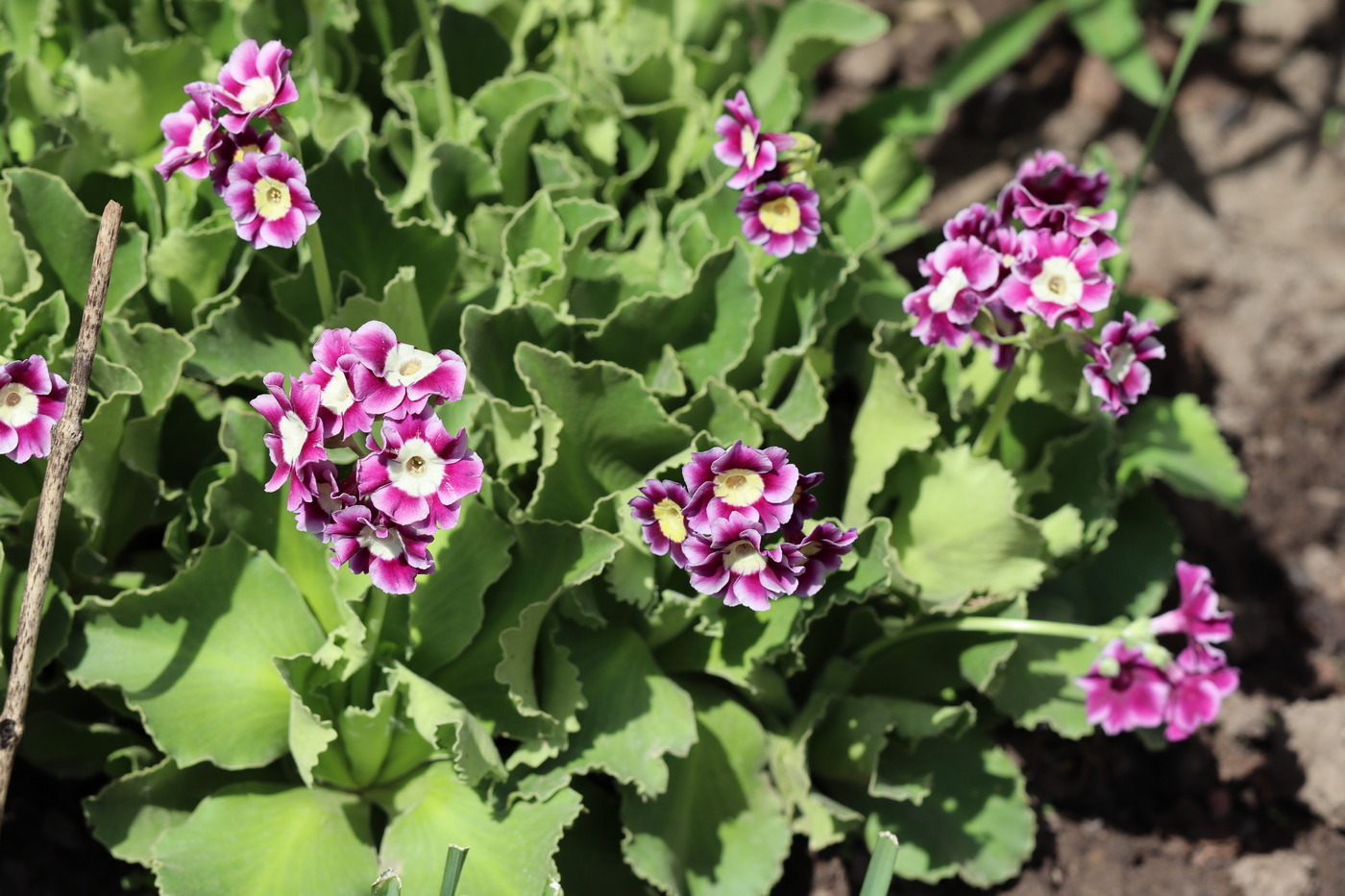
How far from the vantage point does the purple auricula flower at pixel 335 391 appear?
1716 millimetres

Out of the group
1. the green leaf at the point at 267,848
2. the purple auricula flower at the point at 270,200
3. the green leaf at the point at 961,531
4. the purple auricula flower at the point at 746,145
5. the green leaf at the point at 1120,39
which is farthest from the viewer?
the green leaf at the point at 1120,39

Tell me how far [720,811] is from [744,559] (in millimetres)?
890

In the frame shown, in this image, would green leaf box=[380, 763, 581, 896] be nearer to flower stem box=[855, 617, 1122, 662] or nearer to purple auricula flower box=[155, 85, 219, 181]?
flower stem box=[855, 617, 1122, 662]

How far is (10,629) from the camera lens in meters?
2.16

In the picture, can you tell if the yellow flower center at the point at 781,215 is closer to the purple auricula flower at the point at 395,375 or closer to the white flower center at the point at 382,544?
Answer: the purple auricula flower at the point at 395,375

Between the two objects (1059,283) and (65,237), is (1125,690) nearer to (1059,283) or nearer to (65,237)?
(1059,283)

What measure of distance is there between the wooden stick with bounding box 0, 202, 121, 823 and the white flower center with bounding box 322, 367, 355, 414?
0.46 metres

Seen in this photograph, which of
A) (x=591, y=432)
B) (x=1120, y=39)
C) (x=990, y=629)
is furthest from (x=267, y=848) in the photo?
(x=1120, y=39)

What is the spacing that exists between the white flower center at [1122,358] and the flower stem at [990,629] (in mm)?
507

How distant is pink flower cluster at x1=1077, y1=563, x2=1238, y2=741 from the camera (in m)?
2.26

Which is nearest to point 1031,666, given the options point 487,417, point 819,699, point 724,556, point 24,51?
point 819,699

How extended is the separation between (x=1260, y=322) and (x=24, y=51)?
144 inches

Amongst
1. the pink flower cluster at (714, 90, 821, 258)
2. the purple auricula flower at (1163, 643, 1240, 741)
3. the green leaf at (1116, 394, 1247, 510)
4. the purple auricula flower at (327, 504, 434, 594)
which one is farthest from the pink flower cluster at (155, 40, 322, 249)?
the green leaf at (1116, 394, 1247, 510)

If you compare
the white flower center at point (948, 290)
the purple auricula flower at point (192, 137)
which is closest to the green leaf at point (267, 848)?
the purple auricula flower at point (192, 137)
